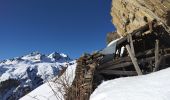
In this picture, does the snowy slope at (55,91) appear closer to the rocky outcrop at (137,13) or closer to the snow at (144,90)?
the snow at (144,90)

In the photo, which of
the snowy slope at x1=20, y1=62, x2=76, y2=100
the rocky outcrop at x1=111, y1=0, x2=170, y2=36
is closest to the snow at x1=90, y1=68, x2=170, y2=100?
the snowy slope at x1=20, y1=62, x2=76, y2=100

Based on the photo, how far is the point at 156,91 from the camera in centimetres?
757

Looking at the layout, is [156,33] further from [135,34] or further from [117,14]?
[117,14]

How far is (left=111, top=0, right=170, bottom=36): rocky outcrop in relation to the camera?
19969mm

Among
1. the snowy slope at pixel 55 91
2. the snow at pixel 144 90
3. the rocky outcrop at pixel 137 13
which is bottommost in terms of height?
the snow at pixel 144 90

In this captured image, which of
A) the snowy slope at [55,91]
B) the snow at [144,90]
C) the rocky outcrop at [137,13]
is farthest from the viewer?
the rocky outcrop at [137,13]

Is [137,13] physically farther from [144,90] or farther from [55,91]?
[144,90]

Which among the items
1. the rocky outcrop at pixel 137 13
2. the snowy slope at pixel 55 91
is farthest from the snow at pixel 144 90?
the rocky outcrop at pixel 137 13

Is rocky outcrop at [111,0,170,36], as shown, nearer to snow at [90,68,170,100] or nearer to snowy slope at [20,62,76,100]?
snowy slope at [20,62,76,100]

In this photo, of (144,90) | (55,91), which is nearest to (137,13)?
(55,91)

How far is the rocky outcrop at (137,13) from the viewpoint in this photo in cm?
1997

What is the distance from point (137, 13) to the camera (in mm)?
23844

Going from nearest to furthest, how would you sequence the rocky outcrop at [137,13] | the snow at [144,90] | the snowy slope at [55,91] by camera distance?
the snow at [144,90] → the snowy slope at [55,91] → the rocky outcrop at [137,13]

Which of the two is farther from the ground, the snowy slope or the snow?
the snowy slope
